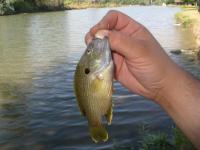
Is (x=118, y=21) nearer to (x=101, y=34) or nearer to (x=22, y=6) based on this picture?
(x=101, y=34)

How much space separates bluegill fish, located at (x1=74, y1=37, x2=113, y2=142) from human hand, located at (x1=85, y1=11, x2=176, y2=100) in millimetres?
98

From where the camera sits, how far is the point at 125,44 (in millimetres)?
2434

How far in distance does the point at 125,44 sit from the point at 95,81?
0.88 ft

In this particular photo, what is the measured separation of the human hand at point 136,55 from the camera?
2467mm

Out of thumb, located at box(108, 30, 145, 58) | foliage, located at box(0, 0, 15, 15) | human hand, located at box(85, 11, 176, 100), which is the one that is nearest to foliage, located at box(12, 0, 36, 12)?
foliage, located at box(0, 0, 15, 15)

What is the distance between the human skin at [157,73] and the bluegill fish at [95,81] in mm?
146

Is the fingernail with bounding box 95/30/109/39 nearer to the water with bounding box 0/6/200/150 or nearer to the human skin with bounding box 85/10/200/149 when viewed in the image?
the human skin with bounding box 85/10/200/149

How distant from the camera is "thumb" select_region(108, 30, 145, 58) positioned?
241 centimetres

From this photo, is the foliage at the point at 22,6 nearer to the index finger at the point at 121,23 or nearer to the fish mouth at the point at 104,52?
the index finger at the point at 121,23

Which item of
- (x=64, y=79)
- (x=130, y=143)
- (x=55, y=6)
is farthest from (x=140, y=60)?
(x=55, y=6)

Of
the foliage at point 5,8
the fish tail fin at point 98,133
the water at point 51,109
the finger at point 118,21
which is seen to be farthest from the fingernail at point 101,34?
the foliage at point 5,8

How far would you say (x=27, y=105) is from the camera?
13.6 metres

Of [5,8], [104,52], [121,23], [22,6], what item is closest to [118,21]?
[121,23]

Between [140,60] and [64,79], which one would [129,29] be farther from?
[64,79]
